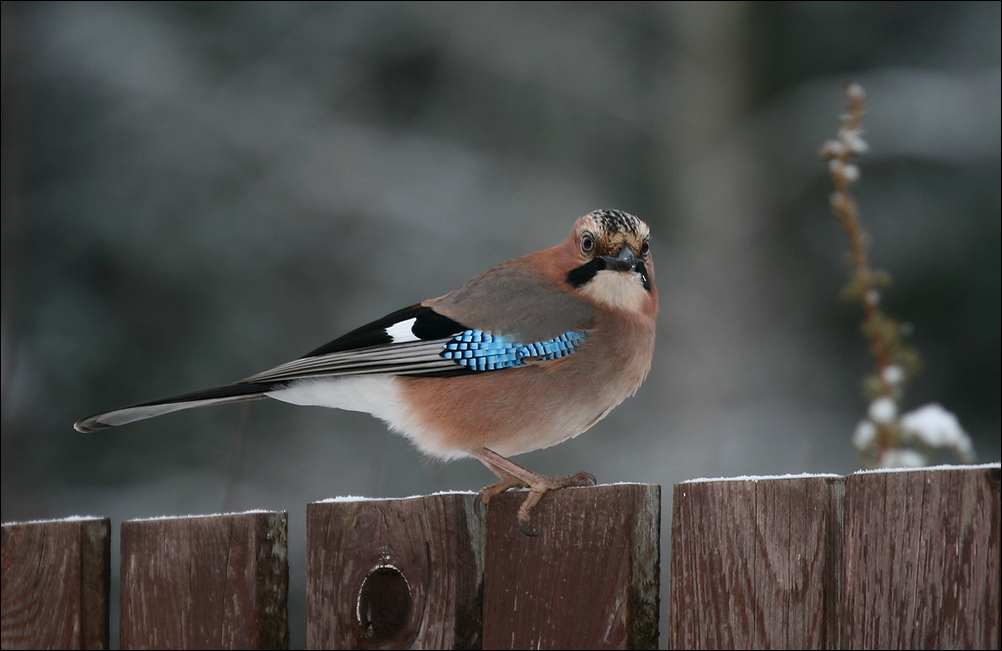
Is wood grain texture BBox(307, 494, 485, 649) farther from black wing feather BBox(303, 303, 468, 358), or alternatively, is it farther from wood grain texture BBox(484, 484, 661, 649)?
black wing feather BBox(303, 303, 468, 358)

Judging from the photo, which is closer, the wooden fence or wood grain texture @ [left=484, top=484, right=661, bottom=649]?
the wooden fence

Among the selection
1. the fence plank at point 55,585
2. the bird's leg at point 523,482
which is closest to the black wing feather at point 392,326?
the bird's leg at point 523,482

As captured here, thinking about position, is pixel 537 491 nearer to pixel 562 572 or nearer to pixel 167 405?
pixel 562 572

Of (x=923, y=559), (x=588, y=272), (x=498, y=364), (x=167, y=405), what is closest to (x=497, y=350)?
(x=498, y=364)

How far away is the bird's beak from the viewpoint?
358cm

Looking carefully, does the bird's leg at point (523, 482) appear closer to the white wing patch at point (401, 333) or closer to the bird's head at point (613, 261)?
the white wing patch at point (401, 333)

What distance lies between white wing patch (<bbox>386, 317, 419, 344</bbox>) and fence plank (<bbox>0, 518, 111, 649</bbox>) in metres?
1.17

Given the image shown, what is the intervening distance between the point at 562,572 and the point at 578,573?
0.03 meters

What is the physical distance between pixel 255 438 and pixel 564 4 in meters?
4.15

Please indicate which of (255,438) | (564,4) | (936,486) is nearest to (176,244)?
(255,438)

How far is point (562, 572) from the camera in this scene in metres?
2.21

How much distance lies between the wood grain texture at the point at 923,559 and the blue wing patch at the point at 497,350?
150cm

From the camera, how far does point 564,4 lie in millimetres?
9055

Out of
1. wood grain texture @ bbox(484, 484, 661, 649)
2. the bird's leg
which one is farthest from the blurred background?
wood grain texture @ bbox(484, 484, 661, 649)
